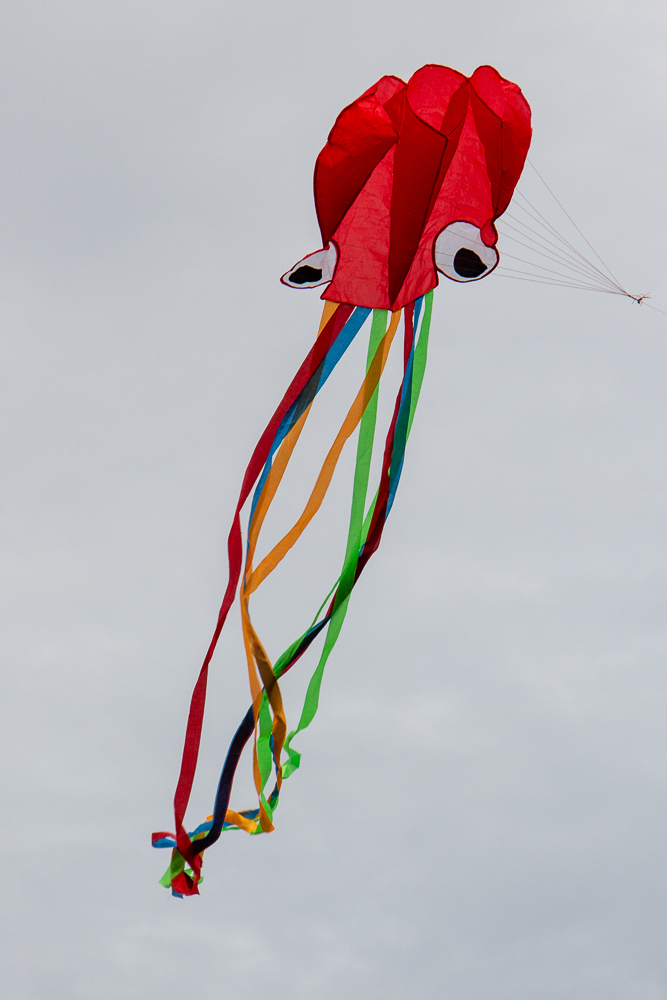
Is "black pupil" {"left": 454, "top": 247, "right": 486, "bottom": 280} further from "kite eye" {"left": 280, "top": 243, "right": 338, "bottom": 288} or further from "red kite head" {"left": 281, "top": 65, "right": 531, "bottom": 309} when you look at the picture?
"kite eye" {"left": 280, "top": 243, "right": 338, "bottom": 288}

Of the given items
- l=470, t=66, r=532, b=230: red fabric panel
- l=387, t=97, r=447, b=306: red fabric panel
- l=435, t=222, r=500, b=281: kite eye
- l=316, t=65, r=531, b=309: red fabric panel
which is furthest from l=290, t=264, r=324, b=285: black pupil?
l=470, t=66, r=532, b=230: red fabric panel

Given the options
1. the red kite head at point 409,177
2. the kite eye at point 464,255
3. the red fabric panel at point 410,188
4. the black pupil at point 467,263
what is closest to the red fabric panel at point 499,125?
the red kite head at point 409,177

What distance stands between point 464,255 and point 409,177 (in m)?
1.69

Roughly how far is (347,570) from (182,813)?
2861mm

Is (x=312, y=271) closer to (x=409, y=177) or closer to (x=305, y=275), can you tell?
(x=305, y=275)

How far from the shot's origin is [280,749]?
11.1 metres

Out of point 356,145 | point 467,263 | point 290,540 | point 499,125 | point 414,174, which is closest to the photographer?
point 290,540

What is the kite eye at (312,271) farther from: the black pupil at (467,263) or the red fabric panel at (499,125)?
the red fabric panel at (499,125)

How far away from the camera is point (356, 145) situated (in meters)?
13.2

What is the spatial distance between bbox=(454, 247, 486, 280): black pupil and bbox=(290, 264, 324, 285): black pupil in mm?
1729

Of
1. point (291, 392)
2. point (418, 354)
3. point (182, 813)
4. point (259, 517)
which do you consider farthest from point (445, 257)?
point (182, 813)

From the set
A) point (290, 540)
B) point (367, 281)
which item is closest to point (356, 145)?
point (367, 281)

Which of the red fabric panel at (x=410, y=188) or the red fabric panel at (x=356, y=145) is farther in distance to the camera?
the red fabric panel at (x=356, y=145)

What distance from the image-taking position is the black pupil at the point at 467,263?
11.9 metres
